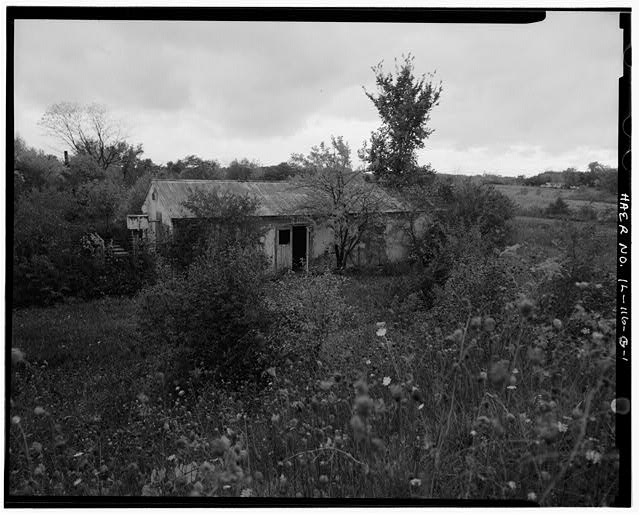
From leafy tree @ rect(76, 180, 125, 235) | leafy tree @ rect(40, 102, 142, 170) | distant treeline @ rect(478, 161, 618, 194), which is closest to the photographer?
distant treeline @ rect(478, 161, 618, 194)

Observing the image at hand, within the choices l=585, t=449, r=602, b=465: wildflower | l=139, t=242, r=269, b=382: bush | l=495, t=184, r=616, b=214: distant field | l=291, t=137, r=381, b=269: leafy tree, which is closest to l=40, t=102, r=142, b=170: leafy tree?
l=139, t=242, r=269, b=382: bush

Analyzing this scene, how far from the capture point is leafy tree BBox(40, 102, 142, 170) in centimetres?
298

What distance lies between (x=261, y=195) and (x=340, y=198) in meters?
1.05

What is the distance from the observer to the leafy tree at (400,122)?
10.5 feet

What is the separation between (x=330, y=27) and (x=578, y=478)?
9.24 ft

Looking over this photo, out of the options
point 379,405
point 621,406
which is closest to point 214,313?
point 379,405

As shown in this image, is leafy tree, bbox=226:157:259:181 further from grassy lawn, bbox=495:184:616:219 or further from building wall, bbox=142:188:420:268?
grassy lawn, bbox=495:184:616:219

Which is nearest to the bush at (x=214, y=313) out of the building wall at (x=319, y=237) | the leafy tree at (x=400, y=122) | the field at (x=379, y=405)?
the field at (x=379, y=405)

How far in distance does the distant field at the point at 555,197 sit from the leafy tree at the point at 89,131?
282 cm

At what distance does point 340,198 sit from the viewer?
4.86 m

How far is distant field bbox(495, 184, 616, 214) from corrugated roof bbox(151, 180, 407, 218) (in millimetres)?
980

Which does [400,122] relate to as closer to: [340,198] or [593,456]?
[340,198]

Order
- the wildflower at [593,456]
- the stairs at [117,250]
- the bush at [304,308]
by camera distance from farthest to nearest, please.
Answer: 1. the bush at [304,308]
2. the stairs at [117,250]
3. the wildflower at [593,456]

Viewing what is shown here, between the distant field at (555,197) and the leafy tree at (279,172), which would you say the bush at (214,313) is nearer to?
the leafy tree at (279,172)
